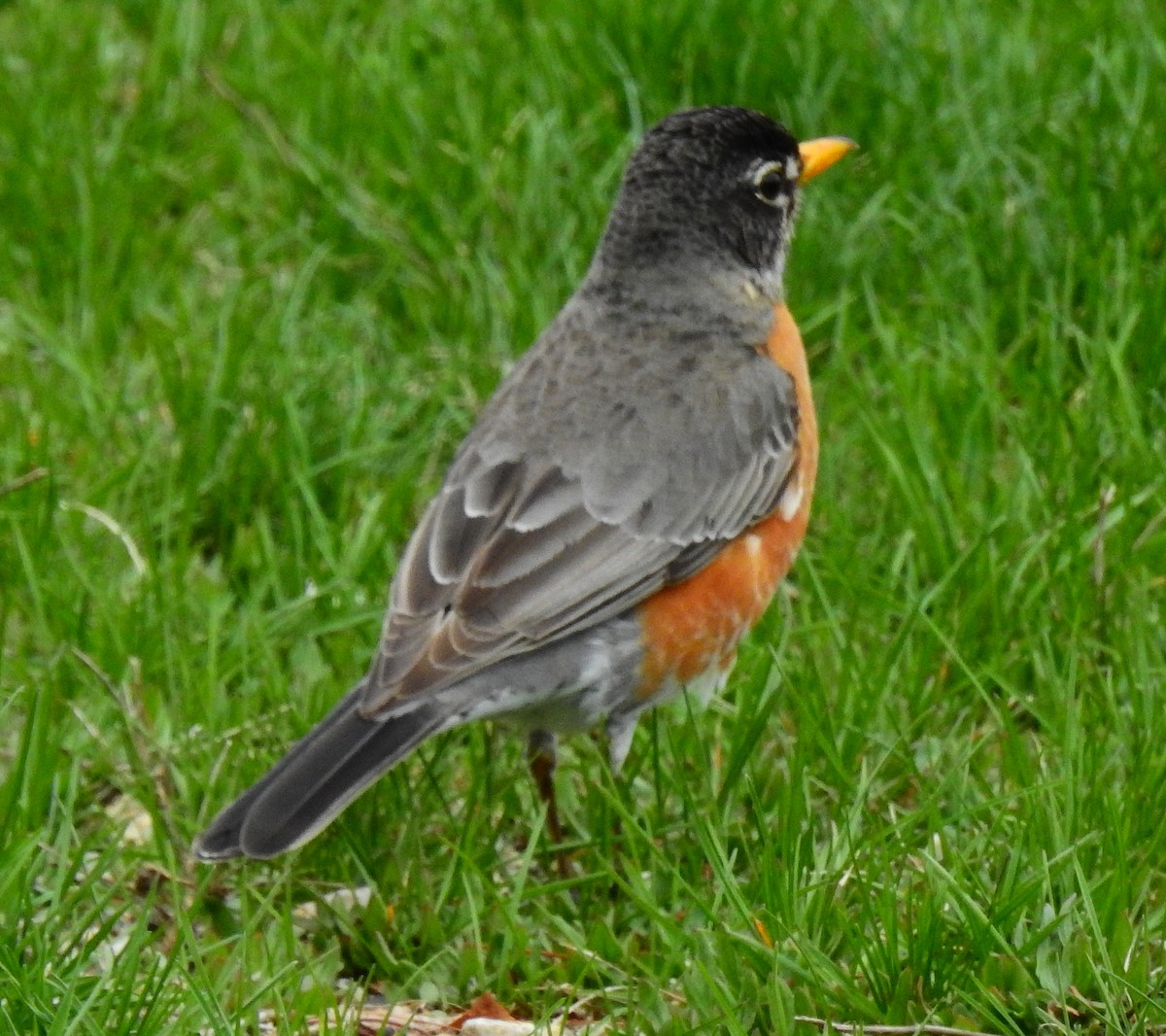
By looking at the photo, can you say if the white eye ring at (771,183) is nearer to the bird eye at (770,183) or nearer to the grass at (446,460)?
the bird eye at (770,183)

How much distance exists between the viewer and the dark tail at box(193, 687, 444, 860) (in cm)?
363

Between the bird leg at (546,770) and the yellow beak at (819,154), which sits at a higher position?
the yellow beak at (819,154)

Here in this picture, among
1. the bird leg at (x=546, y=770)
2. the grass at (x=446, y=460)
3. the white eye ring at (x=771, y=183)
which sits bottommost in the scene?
the bird leg at (x=546, y=770)

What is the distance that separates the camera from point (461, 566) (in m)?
4.16

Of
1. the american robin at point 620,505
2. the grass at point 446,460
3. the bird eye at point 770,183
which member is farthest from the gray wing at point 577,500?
the bird eye at point 770,183

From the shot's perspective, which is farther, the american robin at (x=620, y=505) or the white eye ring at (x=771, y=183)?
the white eye ring at (x=771, y=183)

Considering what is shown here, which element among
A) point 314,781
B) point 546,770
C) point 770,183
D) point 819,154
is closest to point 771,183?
point 770,183

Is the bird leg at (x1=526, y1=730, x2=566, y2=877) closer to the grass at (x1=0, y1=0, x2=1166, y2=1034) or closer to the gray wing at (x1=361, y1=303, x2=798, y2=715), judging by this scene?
the grass at (x1=0, y1=0, x2=1166, y2=1034)

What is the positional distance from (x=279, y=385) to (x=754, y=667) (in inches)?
63.8

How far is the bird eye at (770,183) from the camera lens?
4.87 m

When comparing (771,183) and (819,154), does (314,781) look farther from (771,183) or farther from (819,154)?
(819,154)

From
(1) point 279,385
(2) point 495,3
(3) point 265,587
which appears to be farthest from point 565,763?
(2) point 495,3

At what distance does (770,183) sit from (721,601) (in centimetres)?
112

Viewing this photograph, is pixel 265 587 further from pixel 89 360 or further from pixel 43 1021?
pixel 43 1021
